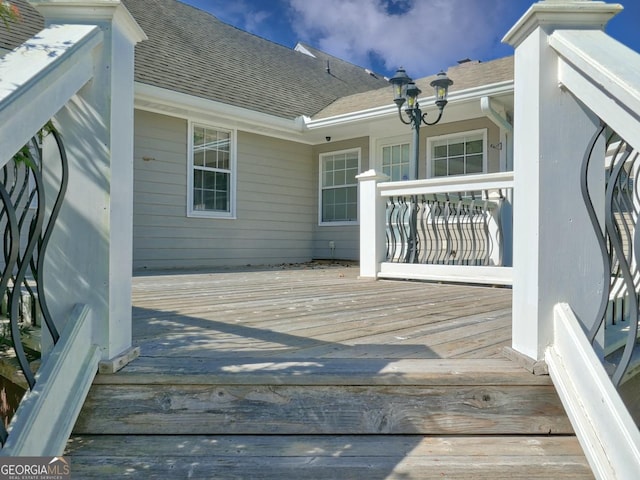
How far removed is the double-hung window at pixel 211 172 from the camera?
292 inches

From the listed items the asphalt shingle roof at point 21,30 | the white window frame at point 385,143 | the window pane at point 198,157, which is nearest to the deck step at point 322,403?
the asphalt shingle roof at point 21,30

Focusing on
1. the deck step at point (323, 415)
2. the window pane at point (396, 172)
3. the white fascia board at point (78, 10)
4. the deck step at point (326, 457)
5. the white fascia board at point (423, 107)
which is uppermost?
the white fascia board at point (423, 107)

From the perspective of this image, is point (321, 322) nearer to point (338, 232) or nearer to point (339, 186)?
point (338, 232)

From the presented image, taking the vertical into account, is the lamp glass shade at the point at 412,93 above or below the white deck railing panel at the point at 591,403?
above

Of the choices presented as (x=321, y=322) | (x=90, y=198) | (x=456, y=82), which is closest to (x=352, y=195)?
(x=456, y=82)

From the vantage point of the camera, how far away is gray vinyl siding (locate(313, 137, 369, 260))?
28.5ft

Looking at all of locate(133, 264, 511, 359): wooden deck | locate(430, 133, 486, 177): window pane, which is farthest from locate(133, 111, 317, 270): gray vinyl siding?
locate(133, 264, 511, 359): wooden deck

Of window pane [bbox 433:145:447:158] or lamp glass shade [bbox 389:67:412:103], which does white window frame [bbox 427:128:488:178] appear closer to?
window pane [bbox 433:145:447:158]

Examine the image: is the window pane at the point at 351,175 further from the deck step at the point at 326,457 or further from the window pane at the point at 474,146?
the deck step at the point at 326,457

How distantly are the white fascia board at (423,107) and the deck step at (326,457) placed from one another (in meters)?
5.74

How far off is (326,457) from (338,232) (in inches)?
302

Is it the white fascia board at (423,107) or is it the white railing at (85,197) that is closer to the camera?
the white railing at (85,197)

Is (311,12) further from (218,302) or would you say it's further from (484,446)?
(484,446)

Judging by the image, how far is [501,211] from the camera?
523 cm
